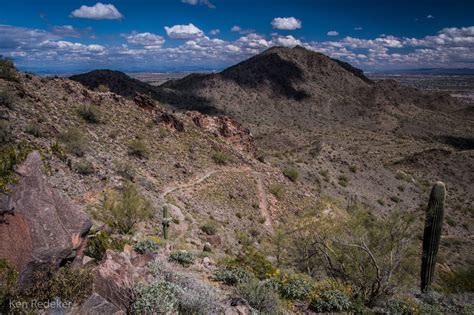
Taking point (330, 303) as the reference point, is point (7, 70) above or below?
above

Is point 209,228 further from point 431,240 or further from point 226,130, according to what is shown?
point 226,130

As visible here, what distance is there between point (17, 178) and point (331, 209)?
2033 centimetres

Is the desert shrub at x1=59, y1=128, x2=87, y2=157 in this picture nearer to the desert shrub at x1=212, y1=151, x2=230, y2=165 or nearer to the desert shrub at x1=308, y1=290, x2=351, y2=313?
the desert shrub at x1=212, y1=151, x2=230, y2=165

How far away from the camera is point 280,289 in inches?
352

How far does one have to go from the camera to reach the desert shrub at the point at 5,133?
1642cm

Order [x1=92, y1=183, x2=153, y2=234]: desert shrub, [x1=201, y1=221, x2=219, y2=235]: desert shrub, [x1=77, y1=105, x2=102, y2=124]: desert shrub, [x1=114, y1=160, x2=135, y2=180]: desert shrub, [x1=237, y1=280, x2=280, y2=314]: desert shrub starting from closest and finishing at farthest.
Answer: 1. [x1=237, y1=280, x2=280, y2=314]: desert shrub
2. [x1=92, y1=183, x2=153, y2=234]: desert shrub
3. [x1=201, y1=221, x2=219, y2=235]: desert shrub
4. [x1=114, y1=160, x2=135, y2=180]: desert shrub
5. [x1=77, y1=105, x2=102, y2=124]: desert shrub

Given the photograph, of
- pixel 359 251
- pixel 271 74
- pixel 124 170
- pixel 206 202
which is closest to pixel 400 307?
pixel 359 251

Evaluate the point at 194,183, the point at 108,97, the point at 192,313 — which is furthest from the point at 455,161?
the point at 192,313

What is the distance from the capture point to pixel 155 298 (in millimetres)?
6145

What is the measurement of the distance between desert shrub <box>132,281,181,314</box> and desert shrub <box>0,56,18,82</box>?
22842 mm

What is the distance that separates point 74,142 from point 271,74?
286 ft

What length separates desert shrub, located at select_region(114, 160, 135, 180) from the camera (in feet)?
66.8

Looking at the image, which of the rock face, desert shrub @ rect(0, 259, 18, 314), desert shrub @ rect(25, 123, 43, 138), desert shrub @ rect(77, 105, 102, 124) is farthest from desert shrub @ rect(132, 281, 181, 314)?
desert shrub @ rect(77, 105, 102, 124)

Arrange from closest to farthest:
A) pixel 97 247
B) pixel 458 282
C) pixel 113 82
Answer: pixel 97 247
pixel 458 282
pixel 113 82
